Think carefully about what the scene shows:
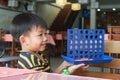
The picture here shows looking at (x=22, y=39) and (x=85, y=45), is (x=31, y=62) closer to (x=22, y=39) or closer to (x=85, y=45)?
(x=22, y=39)

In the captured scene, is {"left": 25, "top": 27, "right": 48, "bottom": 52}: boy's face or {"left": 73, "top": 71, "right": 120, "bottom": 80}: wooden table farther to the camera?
{"left": 73, "top": 71, "right": 120, "bottom": 80}: wooden table

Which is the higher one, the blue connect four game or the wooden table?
the blue connect four game

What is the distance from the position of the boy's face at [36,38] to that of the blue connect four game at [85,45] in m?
0.14

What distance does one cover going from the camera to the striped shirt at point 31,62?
120cm

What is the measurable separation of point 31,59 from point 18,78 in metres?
0.49

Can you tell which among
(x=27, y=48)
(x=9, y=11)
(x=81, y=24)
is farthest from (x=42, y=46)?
(x=81, y=24)

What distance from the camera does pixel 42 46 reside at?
1.32 meters

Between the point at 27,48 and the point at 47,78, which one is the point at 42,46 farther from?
the point at 47,78

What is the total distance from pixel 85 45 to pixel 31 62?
36 cm

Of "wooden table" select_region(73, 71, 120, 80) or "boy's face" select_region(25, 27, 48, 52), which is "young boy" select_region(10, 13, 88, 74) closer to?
"boy's face" select_region(25, 27, 48, 52)

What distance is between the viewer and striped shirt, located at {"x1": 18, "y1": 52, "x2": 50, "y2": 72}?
1204 mm

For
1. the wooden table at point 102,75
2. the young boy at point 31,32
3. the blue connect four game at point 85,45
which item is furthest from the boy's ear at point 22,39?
the wooden table at point 102,75

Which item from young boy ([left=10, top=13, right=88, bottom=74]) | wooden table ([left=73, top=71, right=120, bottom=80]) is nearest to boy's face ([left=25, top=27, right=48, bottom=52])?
young boy ([left=10, top=13, right=88, bottom=74])

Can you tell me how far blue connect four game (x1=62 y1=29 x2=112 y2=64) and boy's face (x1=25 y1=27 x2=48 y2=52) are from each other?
14cm
